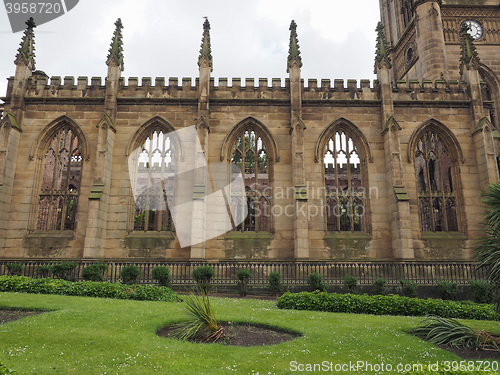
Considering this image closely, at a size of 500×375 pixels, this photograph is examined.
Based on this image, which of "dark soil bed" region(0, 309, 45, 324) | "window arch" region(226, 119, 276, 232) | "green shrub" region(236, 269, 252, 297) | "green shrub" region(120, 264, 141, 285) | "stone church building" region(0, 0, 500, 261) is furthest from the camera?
"window arch" region(226, 119, 276, 232)

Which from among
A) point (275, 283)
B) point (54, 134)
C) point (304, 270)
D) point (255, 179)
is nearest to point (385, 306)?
point (275, 283)

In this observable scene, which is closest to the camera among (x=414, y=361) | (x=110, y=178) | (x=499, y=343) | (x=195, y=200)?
(x=414, y=361)

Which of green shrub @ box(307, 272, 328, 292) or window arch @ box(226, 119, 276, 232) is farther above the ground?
window arch @ box(226, 119, 276, 232)

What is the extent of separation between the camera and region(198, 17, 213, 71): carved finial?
20047 millimetres

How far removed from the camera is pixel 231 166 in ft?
64.7

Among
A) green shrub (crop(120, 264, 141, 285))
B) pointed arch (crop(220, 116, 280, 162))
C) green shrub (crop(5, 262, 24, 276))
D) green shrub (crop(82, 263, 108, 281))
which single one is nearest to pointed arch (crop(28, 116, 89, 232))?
green shrub (crop(5, 262, 24, 276))

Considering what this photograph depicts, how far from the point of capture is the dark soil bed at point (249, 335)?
7.41m

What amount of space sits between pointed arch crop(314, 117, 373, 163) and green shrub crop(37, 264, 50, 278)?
47.1 ft

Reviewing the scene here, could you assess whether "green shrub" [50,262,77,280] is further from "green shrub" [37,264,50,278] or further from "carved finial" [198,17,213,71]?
"carved finial" [198,17,213,71]

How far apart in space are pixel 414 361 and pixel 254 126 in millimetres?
15757

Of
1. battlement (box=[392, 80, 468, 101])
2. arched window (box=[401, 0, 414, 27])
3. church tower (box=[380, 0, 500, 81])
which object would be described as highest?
arched window (box=[401, 0, 414, 27])

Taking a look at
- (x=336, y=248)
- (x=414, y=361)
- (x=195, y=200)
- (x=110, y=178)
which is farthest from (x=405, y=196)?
(x=110, y=178)

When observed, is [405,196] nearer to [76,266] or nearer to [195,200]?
[195,200]

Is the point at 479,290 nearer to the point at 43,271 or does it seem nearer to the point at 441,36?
the point at 43,271
